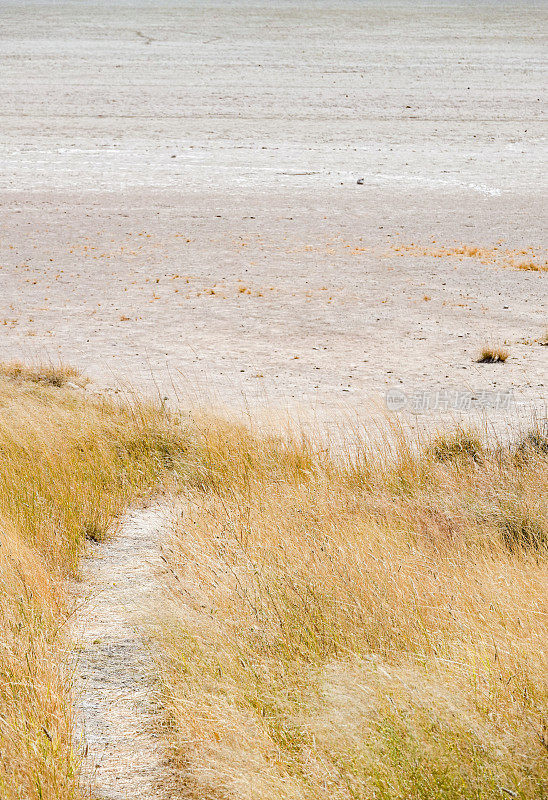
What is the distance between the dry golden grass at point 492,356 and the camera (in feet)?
33.7

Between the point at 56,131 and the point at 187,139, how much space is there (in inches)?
159

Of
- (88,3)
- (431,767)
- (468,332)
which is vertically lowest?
(468,332)

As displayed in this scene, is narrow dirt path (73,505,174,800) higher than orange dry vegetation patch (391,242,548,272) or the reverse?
higher

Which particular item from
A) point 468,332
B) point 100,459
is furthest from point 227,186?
point 100,459

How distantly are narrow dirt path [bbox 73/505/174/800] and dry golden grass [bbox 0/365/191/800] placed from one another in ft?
0.40

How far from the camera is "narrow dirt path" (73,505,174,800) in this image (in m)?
2.83

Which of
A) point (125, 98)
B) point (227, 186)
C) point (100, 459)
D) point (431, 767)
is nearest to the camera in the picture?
point (431, 767)

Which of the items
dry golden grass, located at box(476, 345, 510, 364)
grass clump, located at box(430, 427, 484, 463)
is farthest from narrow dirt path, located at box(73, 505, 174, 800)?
dry golden grass, located at box(476, 345, 510, 364)

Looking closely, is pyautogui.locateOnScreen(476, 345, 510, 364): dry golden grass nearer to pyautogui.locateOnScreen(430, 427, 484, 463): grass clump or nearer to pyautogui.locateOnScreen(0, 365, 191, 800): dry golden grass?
pyautogui.locateOnScreen(430, 427, 484, 463): grass clump

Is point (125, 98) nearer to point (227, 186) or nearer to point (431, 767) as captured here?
point (227, 186)

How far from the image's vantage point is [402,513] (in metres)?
5.23

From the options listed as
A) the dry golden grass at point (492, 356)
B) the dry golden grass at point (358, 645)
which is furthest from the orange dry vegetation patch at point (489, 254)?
the dry golden grass at point (358, 645)

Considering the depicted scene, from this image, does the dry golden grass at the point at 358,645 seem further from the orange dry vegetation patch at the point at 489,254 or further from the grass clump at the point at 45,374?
the orange dry vegetation patch at the point at 489,254

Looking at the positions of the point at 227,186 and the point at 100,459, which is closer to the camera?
the point at 100,459
